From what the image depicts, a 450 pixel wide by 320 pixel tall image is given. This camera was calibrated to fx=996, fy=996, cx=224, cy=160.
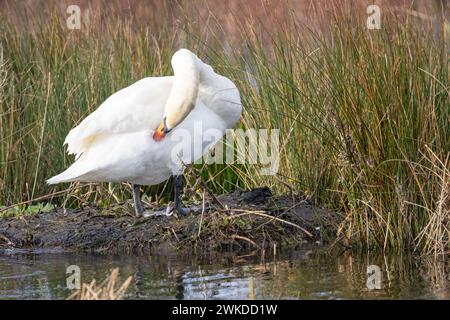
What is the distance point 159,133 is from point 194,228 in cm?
95

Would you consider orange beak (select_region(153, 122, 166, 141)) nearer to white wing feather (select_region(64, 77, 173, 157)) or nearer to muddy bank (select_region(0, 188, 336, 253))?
white wing feather (select_region(64, 77, 173, 157))

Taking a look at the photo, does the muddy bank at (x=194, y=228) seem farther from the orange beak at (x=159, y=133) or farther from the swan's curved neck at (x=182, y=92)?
the swan's curved neck at (x=182, y=92)

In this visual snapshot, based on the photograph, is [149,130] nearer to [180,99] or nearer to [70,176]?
[180,99]

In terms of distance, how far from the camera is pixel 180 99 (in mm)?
7957

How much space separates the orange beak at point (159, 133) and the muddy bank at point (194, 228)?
0.76 m

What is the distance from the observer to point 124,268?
775 centimetres

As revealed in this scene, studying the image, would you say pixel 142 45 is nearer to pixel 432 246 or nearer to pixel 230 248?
pixel 230 248

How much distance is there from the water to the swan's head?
1.09m

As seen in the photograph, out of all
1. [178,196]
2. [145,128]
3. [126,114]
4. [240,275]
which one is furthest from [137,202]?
[240,275]

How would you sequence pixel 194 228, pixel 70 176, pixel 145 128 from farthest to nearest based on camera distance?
pixel 194 228 → pixel 145 128 → pixel 70 176

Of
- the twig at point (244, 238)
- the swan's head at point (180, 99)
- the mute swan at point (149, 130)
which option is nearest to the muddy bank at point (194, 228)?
the twig at point (244, 238)

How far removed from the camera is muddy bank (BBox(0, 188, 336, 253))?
8.33 metres
